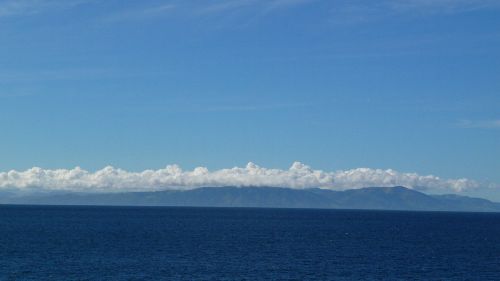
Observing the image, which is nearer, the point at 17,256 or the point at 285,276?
the point at 285,276

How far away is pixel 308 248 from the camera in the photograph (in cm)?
12688

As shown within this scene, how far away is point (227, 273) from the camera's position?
3524 inches

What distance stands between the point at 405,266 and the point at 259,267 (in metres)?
22.4

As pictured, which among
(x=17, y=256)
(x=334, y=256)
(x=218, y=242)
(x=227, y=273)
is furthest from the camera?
(x=218, y=242)

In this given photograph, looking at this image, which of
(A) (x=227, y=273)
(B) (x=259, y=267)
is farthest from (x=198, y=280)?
(B) (x=259, y=267)

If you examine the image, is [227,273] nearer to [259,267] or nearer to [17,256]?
[259,267]

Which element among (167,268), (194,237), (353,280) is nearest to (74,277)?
(167,268)

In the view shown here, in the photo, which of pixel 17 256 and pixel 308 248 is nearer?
pixel 17 256

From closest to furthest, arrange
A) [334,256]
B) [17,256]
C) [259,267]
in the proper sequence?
[259,267] < [17,256] < [334,256]

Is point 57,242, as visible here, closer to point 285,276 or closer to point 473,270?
point 285,276

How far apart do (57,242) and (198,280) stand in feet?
190

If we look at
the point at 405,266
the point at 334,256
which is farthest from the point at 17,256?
the point at 405,266

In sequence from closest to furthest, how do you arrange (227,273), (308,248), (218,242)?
(227,273) < (308,248) < (218,242)

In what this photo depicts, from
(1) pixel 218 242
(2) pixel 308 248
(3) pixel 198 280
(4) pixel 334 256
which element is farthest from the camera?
(1) pixel 218 242
